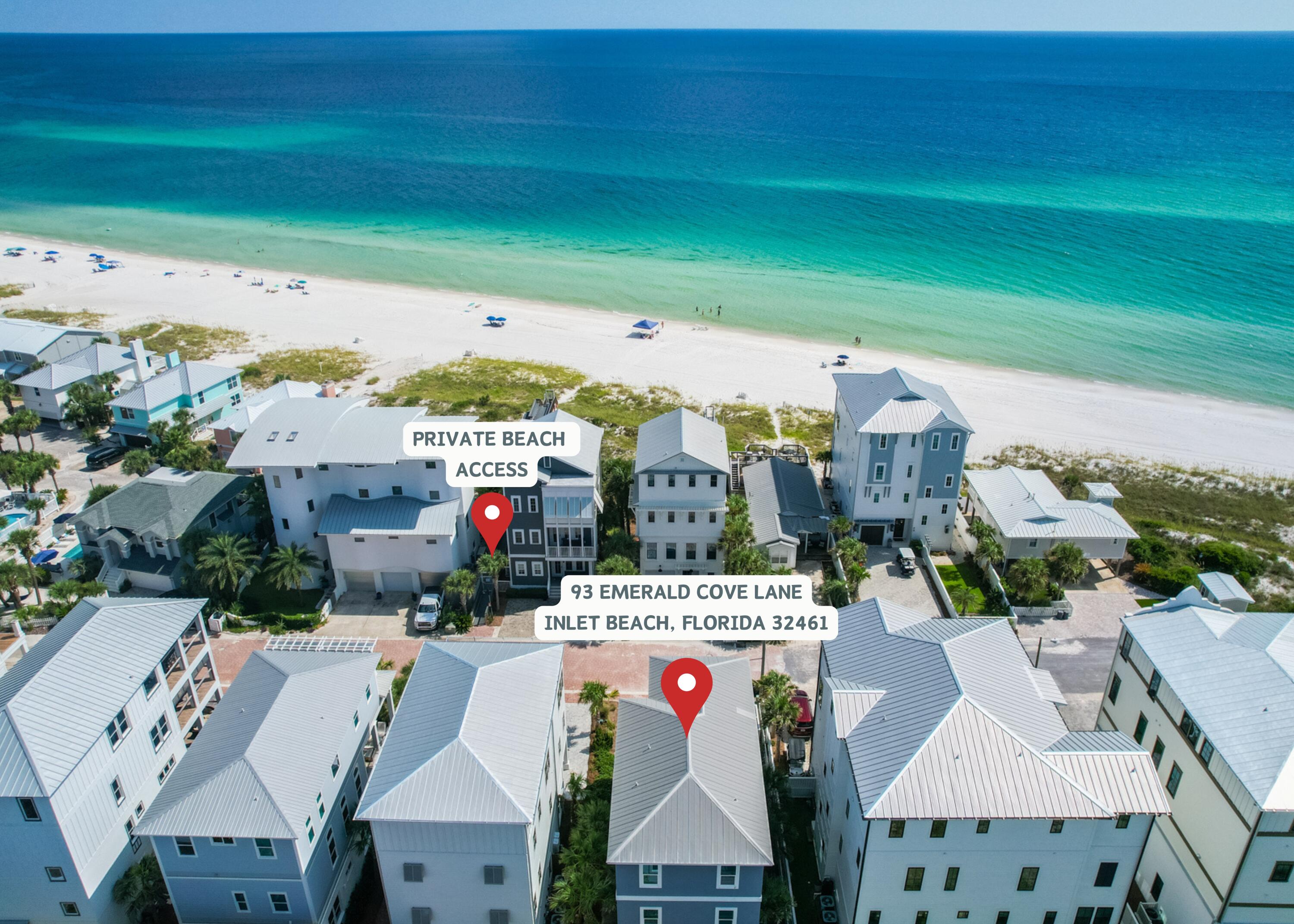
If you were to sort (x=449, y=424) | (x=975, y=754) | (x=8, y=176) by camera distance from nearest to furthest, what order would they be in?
(x=975, y=754) → (x=449, y=424) → (x=8, y=176)

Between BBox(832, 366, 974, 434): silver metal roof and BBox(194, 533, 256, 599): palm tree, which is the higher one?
BBox(832, 366, 974, 434): silver metal roof

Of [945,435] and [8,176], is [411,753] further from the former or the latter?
[8,176]

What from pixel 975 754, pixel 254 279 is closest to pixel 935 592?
pixel 975 754

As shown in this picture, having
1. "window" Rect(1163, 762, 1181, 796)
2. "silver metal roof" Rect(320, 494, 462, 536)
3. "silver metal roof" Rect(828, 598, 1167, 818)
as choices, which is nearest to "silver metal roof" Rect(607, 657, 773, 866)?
"silver metal roof" Rect(828, 598, 1167, 818)

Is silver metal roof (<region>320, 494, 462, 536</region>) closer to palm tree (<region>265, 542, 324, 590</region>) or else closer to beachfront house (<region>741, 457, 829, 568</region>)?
palm tree (<region>265, 542, 324, 590</region>)

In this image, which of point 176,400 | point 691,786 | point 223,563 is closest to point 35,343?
point 176,400

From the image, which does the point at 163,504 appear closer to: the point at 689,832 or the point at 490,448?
the point at 490,448
